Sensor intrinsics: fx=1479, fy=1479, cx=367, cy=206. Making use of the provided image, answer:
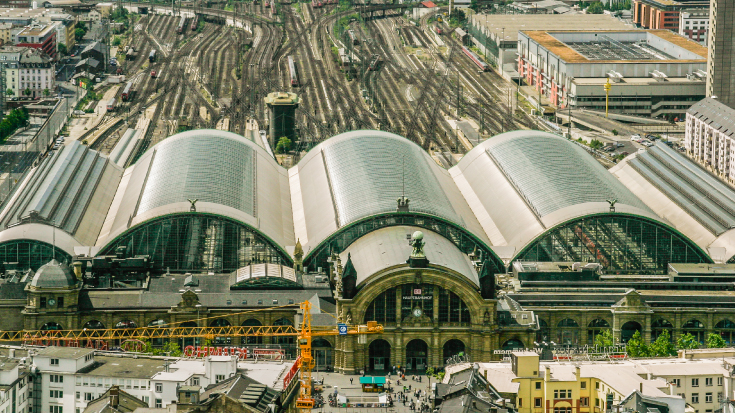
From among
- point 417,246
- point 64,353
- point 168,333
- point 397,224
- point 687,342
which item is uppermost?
point 397,224

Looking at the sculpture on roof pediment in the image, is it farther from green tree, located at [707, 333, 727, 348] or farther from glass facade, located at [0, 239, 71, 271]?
green tree, located at [707, 333, 727, 348]

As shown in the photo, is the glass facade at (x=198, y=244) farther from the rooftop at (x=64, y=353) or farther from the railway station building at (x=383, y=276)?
the rooftop at (x=64, y=353)

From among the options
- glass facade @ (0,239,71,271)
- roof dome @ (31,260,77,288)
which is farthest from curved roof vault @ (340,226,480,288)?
glass facade @ (0,239,71,271)

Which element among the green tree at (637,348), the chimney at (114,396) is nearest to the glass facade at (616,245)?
the green tree at (637,348)

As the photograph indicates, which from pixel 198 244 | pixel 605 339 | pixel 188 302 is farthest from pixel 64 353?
pixel 605 339

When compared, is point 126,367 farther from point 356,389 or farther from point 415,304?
point 415,304

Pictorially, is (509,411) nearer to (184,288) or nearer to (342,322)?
(342,322)
